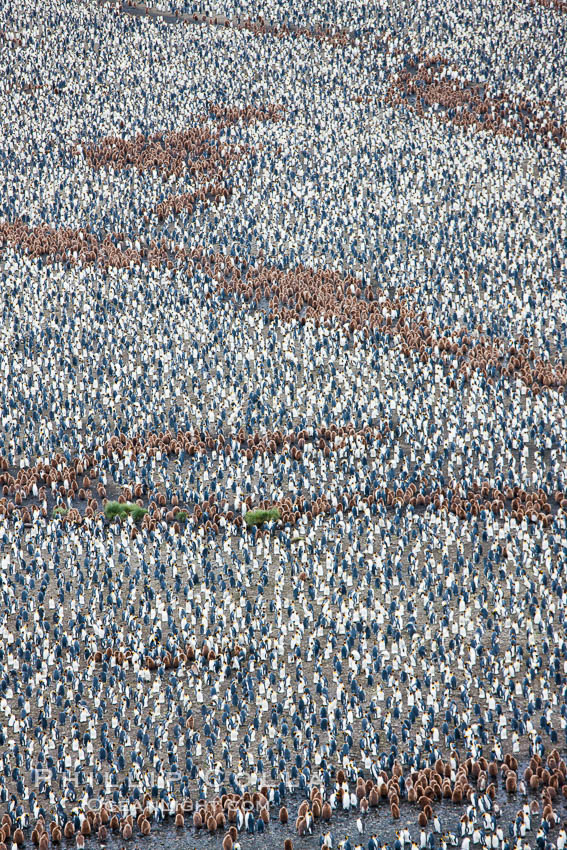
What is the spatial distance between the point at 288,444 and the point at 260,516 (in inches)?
202

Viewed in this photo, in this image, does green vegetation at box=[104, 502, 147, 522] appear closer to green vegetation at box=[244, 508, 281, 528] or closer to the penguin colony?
the penguin colony

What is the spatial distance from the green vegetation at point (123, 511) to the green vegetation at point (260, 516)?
140 inches

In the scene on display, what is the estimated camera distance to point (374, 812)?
25.1m

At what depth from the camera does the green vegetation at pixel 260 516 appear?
38406mm

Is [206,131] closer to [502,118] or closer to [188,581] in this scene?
[502,118]

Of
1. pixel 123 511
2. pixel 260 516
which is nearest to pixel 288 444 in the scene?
pixel 260 516

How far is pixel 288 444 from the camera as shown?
43062 millimetres

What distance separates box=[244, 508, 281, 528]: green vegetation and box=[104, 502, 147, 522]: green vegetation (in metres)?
3.56

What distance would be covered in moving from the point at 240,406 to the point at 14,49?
57.3 meters

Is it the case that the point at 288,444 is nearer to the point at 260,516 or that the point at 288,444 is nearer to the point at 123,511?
the point at 260,516

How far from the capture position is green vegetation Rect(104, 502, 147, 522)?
39.1 metres

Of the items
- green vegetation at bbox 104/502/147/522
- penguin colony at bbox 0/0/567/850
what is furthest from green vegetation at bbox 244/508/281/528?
green vegetation at bbox 104/502/147/522

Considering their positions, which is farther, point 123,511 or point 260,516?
point 123,511

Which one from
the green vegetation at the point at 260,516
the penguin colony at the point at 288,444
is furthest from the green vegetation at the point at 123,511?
the green vegetation at the point at 260,516
